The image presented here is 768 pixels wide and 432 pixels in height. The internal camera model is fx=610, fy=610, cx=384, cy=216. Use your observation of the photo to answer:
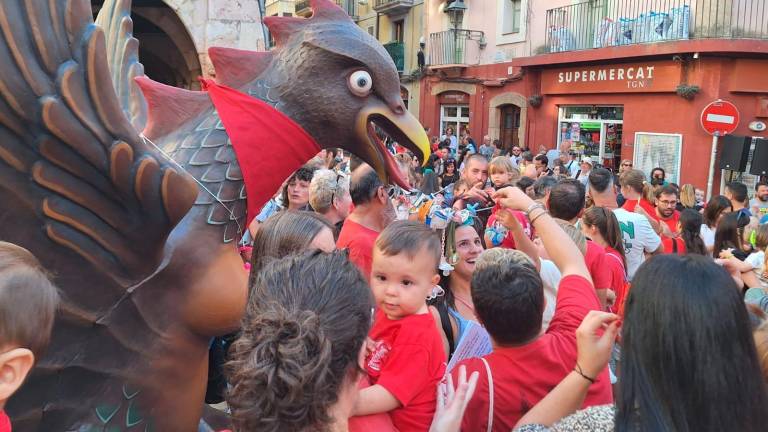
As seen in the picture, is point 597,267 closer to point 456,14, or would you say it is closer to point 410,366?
point 410,366

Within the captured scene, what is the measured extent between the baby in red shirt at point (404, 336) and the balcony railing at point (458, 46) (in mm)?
15200

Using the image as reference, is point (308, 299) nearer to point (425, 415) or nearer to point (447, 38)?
point (425, 415)

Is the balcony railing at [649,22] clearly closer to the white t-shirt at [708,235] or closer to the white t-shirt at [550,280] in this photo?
the white t-shirt at [708,235]

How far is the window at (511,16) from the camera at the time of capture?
15.3 meters

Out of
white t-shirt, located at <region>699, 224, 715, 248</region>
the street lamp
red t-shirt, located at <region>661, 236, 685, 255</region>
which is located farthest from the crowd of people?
the street lamp

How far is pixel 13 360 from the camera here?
3.40 feet

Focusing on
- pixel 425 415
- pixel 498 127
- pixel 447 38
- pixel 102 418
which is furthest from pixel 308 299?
pixel 447 38

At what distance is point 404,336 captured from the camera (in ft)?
5.52

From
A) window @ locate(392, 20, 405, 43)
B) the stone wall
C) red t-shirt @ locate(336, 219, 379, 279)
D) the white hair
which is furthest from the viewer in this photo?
window @ locate(392, 20, 405, 43)

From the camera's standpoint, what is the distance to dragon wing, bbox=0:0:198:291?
1.24 meters

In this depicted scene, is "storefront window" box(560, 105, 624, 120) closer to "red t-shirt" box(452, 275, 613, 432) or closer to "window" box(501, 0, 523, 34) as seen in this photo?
"window" box(501, 0, 523, 34)

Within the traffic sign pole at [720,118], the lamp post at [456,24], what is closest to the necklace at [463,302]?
the traffic sign pole at [720,118]

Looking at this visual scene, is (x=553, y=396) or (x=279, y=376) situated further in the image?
(x=553, y=396)

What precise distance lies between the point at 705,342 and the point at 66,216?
1354 mm
